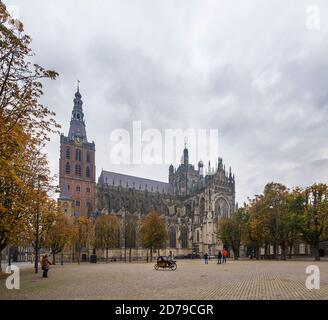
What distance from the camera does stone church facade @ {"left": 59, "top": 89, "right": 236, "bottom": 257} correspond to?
87312mm

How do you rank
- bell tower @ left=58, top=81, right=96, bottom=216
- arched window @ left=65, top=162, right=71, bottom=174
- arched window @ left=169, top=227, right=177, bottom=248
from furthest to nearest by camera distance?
arched window @ left=169, top=227, right=177, bottom=248
arched window @ left=65, top=162, right=71, bottom=174
bell tower @ left=58, top=81, right=96, bottom=216

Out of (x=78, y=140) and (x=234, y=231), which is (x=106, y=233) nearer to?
(x=234, y=231)

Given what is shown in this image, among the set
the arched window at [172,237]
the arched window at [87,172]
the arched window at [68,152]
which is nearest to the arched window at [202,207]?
the arched window at [172,237]

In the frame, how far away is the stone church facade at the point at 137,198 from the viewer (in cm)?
8731

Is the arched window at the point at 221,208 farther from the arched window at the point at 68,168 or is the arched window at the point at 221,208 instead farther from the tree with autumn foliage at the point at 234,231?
the arched window at the point at 68,168

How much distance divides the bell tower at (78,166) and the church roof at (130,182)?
6.22m

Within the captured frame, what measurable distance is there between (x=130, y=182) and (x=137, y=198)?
9995 millimetres

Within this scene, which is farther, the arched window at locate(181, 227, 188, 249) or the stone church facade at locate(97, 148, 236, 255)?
the arched window at locate(181, 227, 188, 249)

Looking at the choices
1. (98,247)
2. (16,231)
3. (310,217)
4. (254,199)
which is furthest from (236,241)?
(16,231)

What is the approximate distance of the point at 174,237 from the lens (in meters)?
100

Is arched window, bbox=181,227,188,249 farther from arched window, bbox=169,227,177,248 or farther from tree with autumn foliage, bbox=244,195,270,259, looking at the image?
tree with autumn foliage, bbox=244,195,270,259

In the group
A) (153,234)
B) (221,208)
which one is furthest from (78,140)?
(221,208)

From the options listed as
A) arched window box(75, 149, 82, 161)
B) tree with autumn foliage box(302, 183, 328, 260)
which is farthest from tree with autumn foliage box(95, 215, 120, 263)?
tree with autumn foliage box(302, 183, 328, 260)
